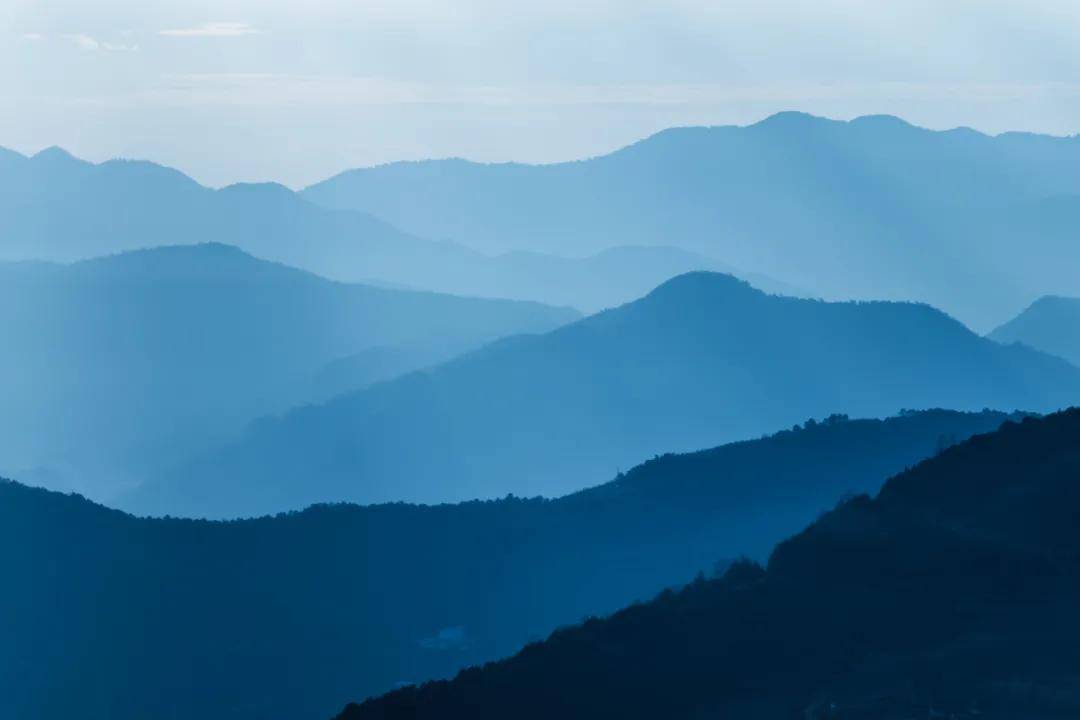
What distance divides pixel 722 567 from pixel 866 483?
585 inches

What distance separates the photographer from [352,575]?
141625mm

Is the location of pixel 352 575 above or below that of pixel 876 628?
above

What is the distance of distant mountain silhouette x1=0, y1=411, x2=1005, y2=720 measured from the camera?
12500cm

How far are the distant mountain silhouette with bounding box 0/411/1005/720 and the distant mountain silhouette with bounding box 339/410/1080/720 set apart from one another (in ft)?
104

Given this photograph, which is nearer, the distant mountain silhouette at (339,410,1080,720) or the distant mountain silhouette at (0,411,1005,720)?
the distant mountain silhouette at (339,410,1080,720)

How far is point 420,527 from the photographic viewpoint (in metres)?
147

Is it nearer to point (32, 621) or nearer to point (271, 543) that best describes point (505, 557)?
point (271, 543)

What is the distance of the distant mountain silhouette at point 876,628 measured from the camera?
62.4 metres

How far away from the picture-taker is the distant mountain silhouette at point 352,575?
125 metres

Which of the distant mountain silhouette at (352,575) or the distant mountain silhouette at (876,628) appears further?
the distant mountain silhouette at (352,575)

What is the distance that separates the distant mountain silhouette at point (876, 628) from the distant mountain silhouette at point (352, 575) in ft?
104

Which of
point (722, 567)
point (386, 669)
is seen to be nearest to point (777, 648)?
point (722, 567)

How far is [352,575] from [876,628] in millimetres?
75986

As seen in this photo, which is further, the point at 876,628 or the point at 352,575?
the point at 352,575
